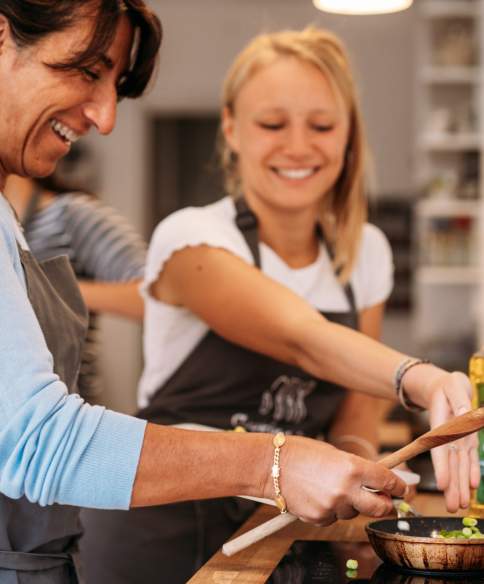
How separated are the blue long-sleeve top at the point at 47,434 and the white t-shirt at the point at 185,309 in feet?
3.38

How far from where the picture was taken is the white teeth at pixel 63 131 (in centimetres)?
167

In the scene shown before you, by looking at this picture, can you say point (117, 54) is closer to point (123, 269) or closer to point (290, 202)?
point (290, 202)

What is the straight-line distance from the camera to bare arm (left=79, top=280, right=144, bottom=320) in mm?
3154

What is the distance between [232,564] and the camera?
167 cm

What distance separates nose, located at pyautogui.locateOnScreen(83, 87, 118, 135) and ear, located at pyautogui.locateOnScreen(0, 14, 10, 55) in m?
0.17

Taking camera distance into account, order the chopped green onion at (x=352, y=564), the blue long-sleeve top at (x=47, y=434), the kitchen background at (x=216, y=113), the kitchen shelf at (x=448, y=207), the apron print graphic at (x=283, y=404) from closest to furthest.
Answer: the blue long-sleeve top at (x=47, y=434) → the chopped green onion at (x=352, y=564) → the apron print graphic at (x=283, y=404) → the kitchen shelf at (x=448, y=207) → the kitchen background at (x=216, y=113)

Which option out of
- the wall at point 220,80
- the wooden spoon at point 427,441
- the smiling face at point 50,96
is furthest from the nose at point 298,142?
the wall at point 220,80

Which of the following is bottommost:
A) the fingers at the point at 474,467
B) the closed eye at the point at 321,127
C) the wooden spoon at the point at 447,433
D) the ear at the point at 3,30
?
the fingers at the point at 474,467

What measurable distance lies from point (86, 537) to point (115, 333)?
23.3 ft

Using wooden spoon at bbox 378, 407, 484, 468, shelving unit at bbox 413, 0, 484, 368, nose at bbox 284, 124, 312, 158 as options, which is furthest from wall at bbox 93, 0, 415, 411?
wooden spoon at bbox 378, 407, 484, 468

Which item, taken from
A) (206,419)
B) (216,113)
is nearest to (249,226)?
(206,419)

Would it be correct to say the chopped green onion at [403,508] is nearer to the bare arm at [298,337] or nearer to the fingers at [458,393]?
the bare arm at [298,337]

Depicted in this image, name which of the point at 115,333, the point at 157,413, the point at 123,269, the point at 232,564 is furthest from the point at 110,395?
the point at 232,564

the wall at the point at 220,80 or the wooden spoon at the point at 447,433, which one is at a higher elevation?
the wall at the point at 220,80
